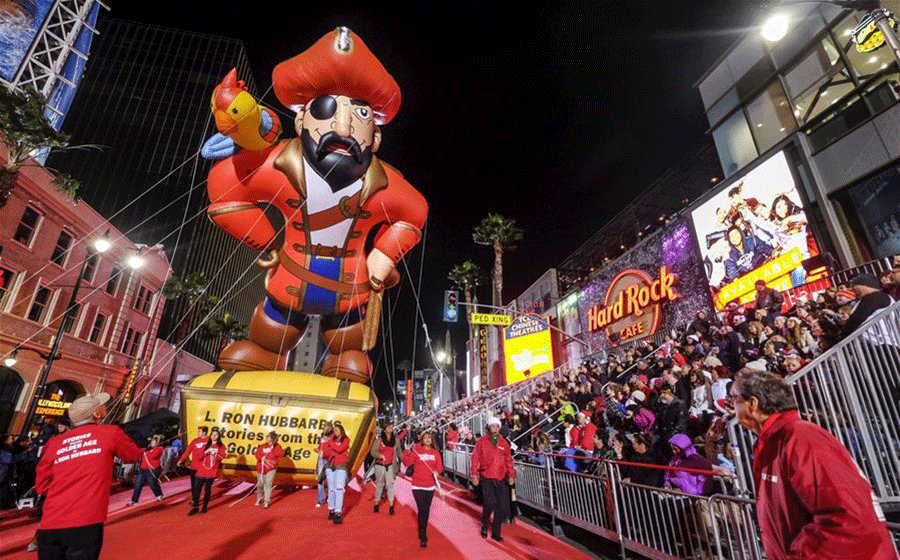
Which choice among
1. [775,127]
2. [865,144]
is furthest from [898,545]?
[775,127]

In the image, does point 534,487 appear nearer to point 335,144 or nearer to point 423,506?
point 423,506

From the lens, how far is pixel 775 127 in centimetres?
1647

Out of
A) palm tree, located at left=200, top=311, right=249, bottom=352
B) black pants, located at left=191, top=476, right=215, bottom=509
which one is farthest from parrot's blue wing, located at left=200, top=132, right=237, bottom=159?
palm tree, located at left=200, top=311, right=249, bottom=352

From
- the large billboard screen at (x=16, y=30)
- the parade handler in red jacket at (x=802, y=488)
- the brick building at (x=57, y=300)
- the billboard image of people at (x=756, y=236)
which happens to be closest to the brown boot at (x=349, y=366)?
the parade handler in red jacket at (x=802, y=488)

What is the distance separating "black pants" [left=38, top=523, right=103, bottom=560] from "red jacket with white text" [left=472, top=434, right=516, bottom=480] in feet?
16.4

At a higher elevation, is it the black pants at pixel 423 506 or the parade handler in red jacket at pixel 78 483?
the parade handler in red jacket at pixel 78 483

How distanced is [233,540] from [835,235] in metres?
17.6

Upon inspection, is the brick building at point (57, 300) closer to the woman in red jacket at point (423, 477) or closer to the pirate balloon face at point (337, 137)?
the pirate balloon face at point (337, 137)

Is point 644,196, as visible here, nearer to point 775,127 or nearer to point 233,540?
point 775,127

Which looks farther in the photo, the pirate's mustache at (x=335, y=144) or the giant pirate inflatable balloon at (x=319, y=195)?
the giant pirate inflatable balloon at (x=319, y=195)

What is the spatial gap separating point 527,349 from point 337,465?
26.9 metres

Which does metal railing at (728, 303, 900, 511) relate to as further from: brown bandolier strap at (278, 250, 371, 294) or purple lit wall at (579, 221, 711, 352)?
purple lit wall at (579, 221, 711, 352)

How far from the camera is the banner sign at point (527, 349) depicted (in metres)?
31.0

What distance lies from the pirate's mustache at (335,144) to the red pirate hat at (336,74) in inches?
31.7
